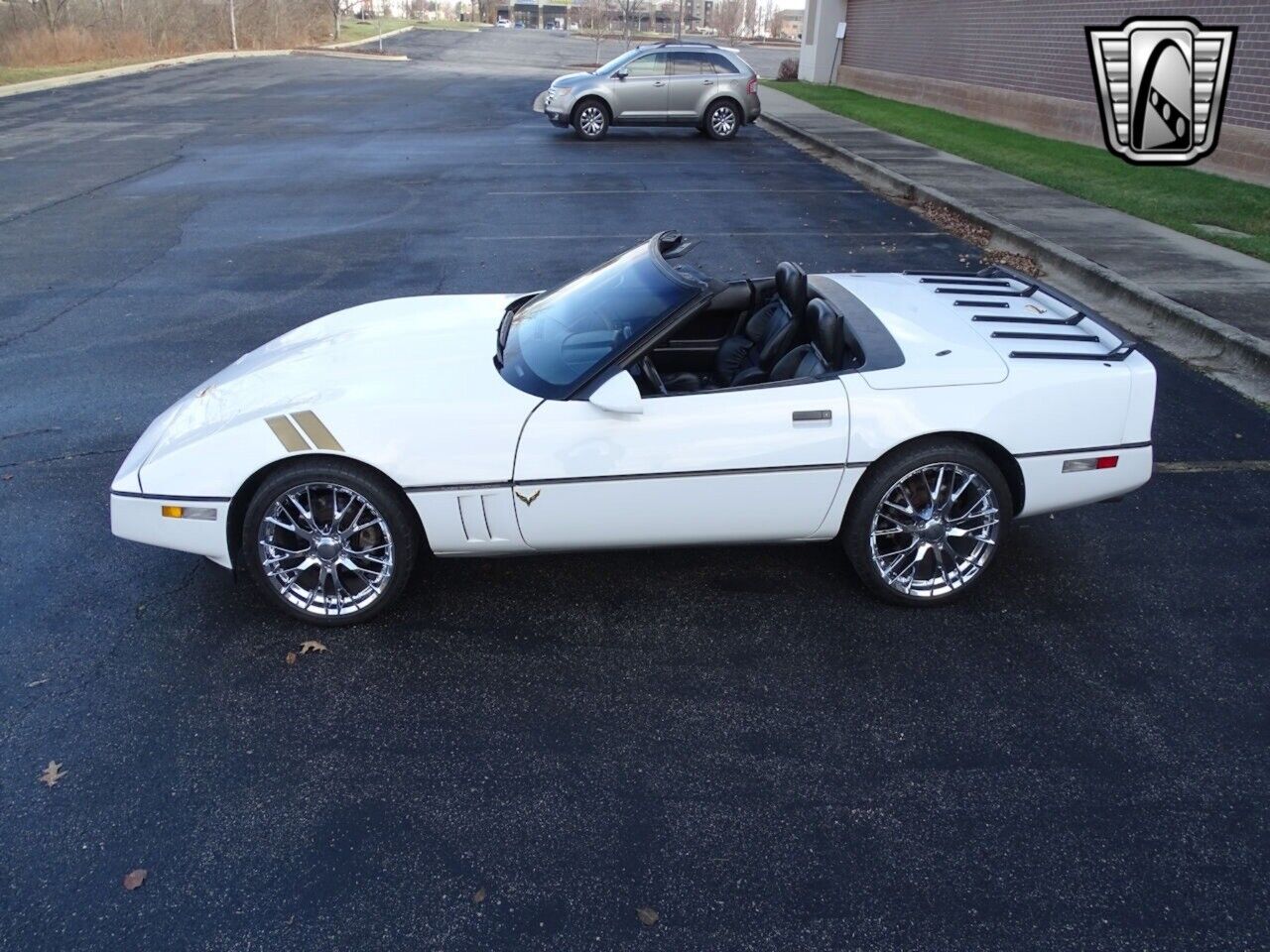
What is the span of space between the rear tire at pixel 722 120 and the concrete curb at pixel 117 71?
19.3 metres

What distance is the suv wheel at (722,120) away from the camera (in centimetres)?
1933

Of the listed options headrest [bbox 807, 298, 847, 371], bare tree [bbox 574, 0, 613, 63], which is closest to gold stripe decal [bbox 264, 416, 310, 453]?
headrest [bbox 807, 298, 847, 371]

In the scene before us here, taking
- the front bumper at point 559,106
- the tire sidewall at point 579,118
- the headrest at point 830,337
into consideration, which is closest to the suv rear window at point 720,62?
the tire sidewall at point 579,118

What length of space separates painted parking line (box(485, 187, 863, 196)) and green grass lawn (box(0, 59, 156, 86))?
23442 millimetres

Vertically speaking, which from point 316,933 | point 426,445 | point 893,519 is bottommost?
point 316,933

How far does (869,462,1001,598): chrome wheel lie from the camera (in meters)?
4.02

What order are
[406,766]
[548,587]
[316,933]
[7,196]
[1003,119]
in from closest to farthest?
[316,933], [406,766], [548,587], [7,196], [1003,119]

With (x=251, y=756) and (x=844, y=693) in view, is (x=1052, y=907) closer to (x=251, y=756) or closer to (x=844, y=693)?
(x=844, y=693)

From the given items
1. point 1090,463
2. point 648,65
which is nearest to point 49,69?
point 648,65

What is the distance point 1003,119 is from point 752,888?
2044 cm

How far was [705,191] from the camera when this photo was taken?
1381 centimetres

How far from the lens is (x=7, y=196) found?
13414 millimetres

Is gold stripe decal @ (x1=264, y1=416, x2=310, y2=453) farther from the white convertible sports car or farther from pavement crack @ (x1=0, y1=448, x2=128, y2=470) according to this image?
pavement crack @ (x1=0, y1=448, x2=128, y2=470)

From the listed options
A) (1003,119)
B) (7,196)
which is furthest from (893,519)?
(1003,119)
